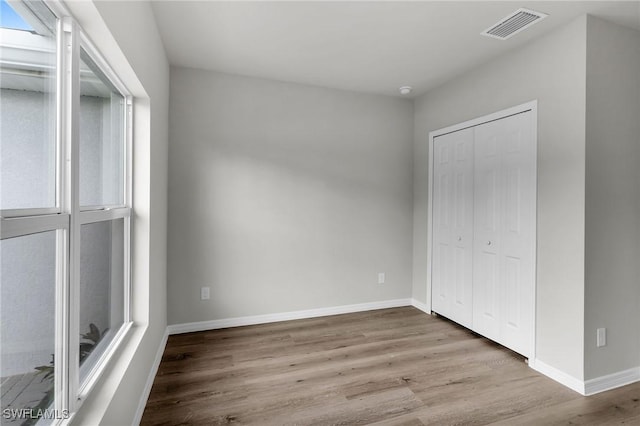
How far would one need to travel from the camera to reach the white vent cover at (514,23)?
2.17 m

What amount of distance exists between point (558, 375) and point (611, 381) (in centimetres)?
33

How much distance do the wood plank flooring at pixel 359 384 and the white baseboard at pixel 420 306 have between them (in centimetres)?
56

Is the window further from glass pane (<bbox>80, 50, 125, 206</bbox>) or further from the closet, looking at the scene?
the closet

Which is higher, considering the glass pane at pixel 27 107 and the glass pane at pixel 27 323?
the glass pane at pixel 27 107

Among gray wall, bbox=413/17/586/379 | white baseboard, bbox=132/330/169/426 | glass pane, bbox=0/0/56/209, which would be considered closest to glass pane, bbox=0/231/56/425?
glass pane, bbox=0/0/56/209

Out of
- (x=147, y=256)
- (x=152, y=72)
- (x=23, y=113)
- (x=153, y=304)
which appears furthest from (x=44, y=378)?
(x=152, y=72)

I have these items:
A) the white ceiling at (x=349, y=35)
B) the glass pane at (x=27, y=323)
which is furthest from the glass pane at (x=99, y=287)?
the white ceiling at (x=349, y=35)

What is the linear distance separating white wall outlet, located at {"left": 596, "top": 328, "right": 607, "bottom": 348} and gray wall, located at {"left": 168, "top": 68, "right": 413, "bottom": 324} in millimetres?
1955

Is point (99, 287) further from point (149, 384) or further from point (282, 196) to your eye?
point (282, 196)

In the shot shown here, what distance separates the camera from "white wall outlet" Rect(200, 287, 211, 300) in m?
3.16

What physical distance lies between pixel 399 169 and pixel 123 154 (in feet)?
9.56

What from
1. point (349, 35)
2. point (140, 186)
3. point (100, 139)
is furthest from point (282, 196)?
point (100, 139)

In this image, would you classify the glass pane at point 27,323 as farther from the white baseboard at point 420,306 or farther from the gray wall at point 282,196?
the white baseboard at point 420,306

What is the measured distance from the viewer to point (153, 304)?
2291 millimetres
